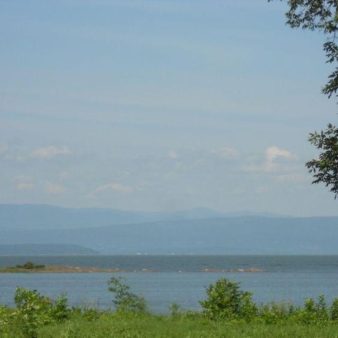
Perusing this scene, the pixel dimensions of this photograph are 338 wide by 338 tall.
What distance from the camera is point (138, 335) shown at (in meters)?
22.7

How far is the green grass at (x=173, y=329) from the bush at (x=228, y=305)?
43.2 inches

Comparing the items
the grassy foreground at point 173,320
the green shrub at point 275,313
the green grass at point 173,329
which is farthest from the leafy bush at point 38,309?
the green shrub at point 275,313

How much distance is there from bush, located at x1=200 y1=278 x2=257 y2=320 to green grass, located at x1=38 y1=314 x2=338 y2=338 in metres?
1.10

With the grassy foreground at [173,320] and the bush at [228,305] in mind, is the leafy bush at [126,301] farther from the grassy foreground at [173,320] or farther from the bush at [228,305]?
the bush at [228,305]

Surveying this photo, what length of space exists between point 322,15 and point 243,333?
29.6 feet

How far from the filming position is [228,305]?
97.6 feet

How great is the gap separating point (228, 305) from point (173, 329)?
5.34 m

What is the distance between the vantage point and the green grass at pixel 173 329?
23250 mm

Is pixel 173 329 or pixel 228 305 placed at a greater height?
pixel 228 305

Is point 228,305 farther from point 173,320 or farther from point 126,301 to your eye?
point 126,301

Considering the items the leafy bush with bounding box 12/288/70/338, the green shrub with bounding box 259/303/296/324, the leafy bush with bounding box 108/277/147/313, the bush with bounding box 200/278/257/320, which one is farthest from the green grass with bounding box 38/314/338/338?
the leafy bush with bounding box 108/277/147/313

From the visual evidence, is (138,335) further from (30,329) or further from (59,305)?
(59,305)

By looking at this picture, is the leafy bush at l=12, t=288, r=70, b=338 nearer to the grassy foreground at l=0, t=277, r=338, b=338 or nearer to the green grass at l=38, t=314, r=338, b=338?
the grassy foreground at l=0, t=277, r=338, b=338

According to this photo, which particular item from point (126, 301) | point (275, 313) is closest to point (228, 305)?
point (275, 313)
